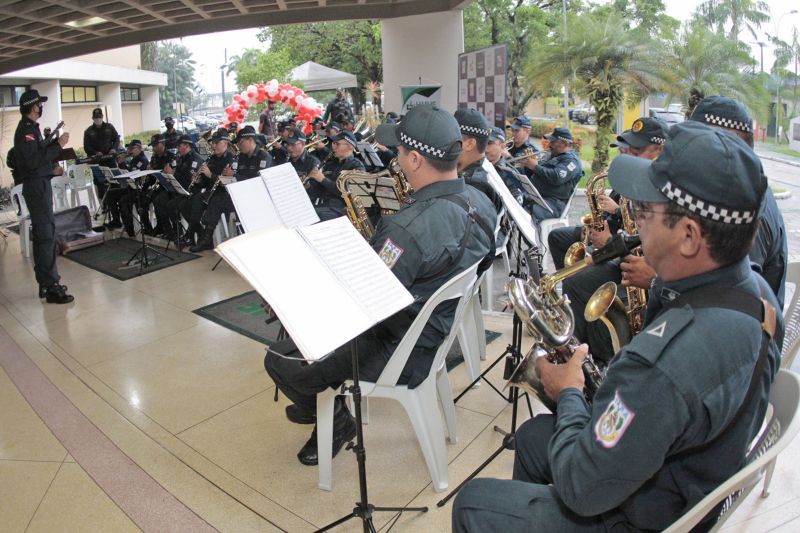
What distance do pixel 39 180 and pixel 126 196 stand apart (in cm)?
284

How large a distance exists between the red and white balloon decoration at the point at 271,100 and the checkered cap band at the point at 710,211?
9.53m

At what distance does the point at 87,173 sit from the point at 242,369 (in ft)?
21.6

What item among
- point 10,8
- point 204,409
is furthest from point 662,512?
point 10,8

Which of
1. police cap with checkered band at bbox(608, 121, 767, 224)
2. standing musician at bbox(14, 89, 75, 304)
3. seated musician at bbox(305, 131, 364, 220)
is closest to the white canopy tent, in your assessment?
seated musician at bbox(305, 131, 364, 220)

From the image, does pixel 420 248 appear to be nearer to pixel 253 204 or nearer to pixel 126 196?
pixel 253 204

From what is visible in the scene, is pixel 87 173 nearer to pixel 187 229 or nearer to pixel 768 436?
pixel 187 229

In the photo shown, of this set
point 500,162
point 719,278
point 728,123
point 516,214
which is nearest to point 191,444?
point 516,214

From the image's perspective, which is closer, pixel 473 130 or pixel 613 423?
pixel 613 423

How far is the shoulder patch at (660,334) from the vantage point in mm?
1186

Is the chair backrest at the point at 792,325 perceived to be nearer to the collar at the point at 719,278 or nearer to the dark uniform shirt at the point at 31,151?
the collar at the point at 719,278

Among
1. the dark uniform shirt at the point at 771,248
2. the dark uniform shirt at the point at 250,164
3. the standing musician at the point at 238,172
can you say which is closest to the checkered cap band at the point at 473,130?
the dark uniform shirt at the point at 771,248

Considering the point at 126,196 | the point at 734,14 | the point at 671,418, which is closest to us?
the point at 671,418

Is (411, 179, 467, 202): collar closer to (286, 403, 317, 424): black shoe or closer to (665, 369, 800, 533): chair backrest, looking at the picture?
(286, 403, 317, 424): black shoe

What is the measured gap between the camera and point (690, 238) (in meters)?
1.27
